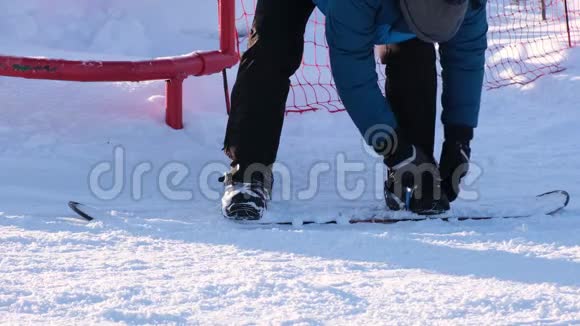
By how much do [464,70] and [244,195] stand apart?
0.78 metres

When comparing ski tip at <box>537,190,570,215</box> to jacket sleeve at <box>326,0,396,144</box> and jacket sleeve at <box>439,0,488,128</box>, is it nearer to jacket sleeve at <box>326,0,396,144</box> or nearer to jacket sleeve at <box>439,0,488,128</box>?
jacket sleeve at <box>439,0,488,128</box>

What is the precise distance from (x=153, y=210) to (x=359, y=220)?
0.67 metres

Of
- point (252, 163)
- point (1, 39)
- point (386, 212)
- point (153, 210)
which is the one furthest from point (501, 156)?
point (1, 39)

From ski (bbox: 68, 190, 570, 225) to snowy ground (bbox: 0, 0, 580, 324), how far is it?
0.14ft

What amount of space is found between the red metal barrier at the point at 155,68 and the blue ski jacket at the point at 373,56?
44.1 inches

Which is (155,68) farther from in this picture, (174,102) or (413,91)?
→ (413,91)

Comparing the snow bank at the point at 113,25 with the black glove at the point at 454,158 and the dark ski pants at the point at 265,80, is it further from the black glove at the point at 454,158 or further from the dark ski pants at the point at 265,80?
the black glove at the point at 454,158

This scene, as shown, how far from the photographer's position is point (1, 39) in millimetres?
5176

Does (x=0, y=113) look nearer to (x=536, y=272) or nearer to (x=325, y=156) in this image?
(x=325, y=156)

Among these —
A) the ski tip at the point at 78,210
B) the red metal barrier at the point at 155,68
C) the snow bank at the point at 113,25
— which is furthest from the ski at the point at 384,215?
the snow bank at the point at 113,25

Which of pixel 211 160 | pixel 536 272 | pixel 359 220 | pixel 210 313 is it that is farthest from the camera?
pixel 211 160

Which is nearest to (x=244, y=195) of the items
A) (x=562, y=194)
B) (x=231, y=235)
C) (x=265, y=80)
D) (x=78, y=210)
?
(x=231, y=235)

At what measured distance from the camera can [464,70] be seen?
2.73 m

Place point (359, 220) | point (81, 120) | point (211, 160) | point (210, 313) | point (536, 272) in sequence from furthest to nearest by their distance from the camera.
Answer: point (81, 120) → point (211, 160) → point (359, 220) → point (536, 272) → point (210, 313)
